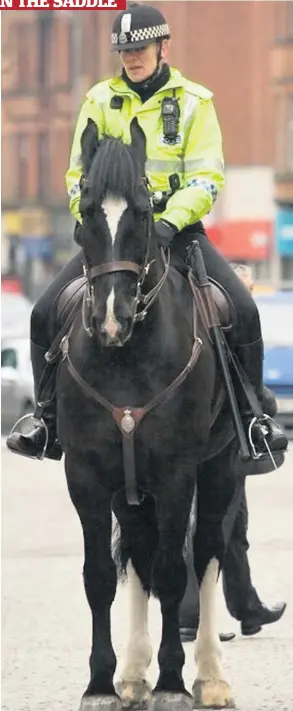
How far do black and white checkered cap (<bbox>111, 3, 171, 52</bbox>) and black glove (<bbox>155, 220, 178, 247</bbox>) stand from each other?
0.72 metres

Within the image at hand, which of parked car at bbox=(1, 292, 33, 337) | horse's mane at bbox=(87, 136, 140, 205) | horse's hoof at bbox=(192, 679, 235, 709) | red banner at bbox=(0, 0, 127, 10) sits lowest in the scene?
parked car at bbox=(1, 292, 33, 337)

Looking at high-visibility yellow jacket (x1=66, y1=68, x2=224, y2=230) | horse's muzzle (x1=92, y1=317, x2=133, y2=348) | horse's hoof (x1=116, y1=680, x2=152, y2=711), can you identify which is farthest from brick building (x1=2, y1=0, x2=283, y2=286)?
horse's muzzle (x1=92, y1=317, x2=133, y2=348)

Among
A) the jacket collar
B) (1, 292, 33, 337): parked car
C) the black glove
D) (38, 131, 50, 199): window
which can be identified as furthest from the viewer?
(38, 131, 50, 199): window

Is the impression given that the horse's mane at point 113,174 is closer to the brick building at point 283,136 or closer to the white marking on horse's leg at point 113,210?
the white marking on horse's leg at point 113,210

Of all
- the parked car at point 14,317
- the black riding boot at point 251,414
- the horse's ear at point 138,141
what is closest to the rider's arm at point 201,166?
the horse's ear at point 138,141

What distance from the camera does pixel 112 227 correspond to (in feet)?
24.0

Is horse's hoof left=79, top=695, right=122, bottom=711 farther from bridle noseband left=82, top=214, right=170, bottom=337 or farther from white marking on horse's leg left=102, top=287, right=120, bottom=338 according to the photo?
white marking on horse's leg left=102, top=287, right=120, bottom=338

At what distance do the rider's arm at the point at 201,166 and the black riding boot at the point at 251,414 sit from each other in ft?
2.04

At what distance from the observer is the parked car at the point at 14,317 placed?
115 ft

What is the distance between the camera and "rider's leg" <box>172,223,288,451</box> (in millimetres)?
8414

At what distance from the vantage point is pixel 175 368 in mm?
7688

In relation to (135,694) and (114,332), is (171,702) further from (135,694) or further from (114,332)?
(114,332)

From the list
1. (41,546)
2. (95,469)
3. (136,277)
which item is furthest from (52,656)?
(41,546)

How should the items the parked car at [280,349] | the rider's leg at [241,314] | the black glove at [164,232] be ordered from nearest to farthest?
the black glove at [164,232] < the rider's leg at [241,314] < the parked car at [280,349]
